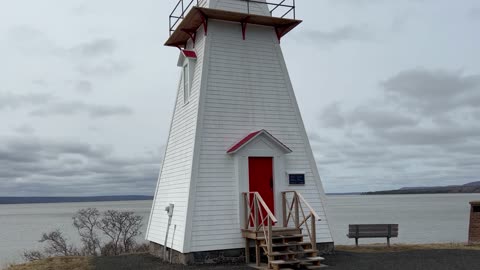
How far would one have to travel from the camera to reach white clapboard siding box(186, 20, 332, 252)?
42.4 ft

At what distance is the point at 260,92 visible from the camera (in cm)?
1427

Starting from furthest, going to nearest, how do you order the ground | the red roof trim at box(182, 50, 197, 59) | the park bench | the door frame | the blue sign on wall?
the park bench
the red roof trim at box(182, 50, 197, 59)
the blue sign on wall
the door frame
the ground

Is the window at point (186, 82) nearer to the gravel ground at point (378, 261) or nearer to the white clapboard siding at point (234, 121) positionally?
the white clapboard siding at point (234, 121)

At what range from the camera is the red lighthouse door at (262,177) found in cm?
1352

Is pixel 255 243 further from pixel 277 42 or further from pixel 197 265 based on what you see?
pixel 277 42

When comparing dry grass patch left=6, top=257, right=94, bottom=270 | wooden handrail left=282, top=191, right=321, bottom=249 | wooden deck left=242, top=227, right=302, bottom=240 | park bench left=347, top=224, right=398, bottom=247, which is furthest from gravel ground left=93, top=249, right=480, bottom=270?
park bench left=347, top=224, right=398, bottom=247

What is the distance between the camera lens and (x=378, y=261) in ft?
41.6

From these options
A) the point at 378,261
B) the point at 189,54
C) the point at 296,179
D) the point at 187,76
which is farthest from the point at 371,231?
the point at 189,54

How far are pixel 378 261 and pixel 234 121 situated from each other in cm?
528

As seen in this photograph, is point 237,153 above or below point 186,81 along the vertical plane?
A: below

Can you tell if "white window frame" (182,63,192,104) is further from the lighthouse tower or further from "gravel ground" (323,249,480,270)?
"gravel ground" (323,249,480,270)

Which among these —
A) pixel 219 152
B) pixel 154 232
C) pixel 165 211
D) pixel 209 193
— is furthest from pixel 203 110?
pixel 154 232

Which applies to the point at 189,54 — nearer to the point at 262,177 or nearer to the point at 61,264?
the point at 262,177

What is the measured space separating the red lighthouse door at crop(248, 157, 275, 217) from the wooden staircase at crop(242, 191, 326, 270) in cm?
32
